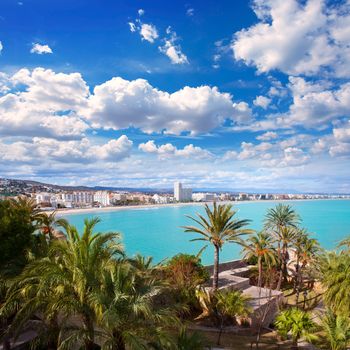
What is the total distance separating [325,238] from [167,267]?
56240mm

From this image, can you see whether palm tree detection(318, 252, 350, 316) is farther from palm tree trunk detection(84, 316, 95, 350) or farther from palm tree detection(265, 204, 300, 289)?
palm tree trunk detection(84, 316, 95, 350)

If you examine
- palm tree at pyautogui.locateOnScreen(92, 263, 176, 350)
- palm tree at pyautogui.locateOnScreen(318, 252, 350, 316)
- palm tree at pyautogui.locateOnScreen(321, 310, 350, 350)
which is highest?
palm tree at pyautogui.locateOnScreen(92, 263, 176, 350)

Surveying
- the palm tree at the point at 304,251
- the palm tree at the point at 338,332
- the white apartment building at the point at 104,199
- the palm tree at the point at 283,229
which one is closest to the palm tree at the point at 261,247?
the palm tree at the point at 283,229

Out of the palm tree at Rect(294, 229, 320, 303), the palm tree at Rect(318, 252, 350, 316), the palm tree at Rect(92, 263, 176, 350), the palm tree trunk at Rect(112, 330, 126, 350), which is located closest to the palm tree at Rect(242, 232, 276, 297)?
the palm tree at Rect(294, 229, 320, 303)

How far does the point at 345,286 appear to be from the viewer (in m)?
14.9

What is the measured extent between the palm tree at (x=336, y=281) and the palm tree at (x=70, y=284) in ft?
39.5

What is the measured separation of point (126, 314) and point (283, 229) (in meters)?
19.3

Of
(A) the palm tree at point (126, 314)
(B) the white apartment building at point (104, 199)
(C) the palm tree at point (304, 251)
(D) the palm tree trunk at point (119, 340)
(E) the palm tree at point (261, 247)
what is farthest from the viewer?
(B) the white apartment building at point (104, 199)

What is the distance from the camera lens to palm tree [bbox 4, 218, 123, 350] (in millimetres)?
7996

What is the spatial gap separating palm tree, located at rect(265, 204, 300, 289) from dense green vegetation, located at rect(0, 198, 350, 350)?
205cm

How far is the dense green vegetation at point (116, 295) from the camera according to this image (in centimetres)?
796

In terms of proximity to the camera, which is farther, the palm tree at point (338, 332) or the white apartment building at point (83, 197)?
the white apartment building at point (83, 197)

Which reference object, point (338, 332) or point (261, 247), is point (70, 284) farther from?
point (261, 247)

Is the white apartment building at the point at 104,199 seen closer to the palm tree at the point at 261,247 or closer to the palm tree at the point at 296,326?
the palm tree at the point at 261,247
